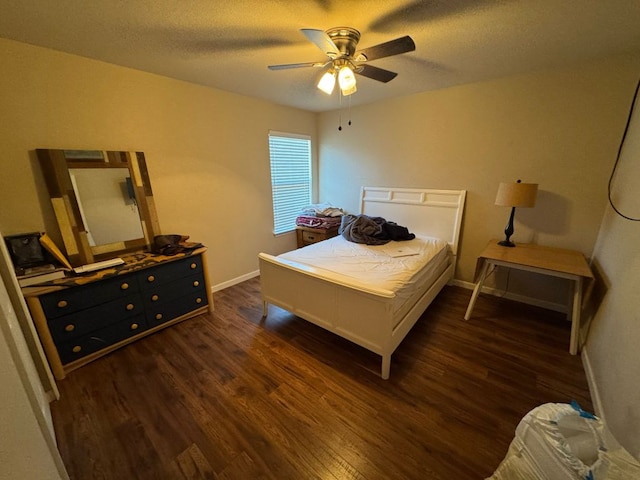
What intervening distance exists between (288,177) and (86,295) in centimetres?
284

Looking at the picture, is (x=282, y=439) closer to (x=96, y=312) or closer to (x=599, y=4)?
(x=96, y=312)

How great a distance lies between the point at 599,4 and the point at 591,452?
2.27 metres

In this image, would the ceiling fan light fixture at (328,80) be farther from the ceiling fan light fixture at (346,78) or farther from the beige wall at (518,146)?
the beige wall at (518,146)

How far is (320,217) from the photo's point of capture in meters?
3.93

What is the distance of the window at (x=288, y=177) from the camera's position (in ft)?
12.3

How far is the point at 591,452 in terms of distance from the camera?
908 mm

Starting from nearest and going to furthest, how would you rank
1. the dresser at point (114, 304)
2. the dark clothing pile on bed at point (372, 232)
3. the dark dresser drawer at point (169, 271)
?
1. the dresser at point (114, 304)
2. the dark dresser drawer at point (169, 271)
3. the dark clothing pile on bed at point (372, 232)

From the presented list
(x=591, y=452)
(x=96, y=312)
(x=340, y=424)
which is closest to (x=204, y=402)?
(x=340, y=424)

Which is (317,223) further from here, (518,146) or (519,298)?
(519,298)

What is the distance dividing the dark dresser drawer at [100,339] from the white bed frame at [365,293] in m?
1.16

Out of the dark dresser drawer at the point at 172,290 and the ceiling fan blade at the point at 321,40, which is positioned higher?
the ceiling fan blade at the point at 321,40

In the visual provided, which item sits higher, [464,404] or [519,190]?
[519,190]

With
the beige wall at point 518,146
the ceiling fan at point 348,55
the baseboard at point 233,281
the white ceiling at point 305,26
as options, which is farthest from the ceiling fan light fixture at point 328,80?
the baseboard at point 233,281

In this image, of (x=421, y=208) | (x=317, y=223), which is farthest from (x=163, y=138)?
(x=421, y=208)
